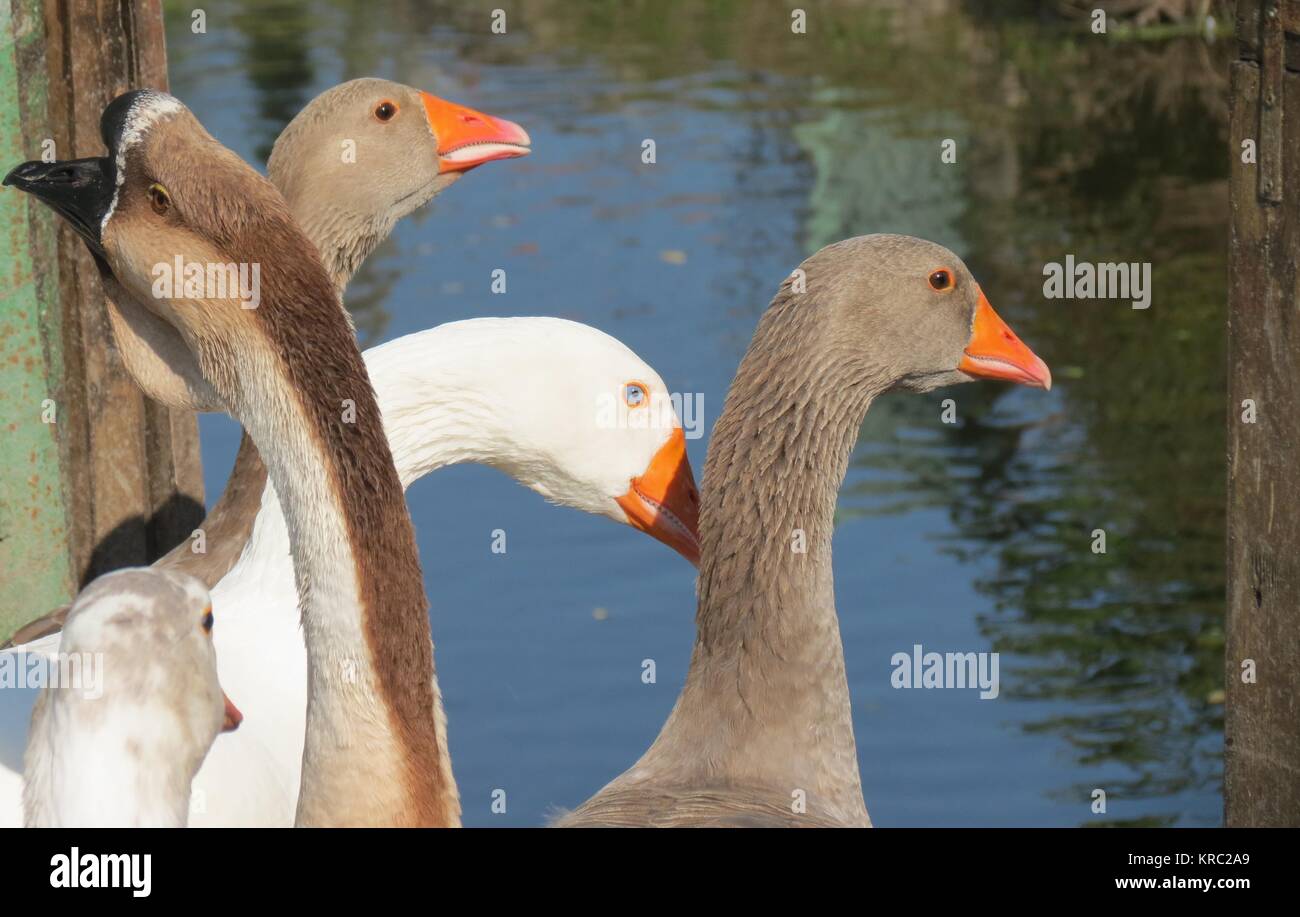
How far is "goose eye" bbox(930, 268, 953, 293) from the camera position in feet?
14.9

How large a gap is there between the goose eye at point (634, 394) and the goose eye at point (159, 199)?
144 cm

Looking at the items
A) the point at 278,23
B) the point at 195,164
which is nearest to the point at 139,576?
the point at 195,164

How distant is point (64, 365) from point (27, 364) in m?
0.11

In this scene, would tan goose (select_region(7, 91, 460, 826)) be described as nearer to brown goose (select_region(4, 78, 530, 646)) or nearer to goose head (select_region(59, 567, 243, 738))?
goose head (select_region(59, 567, 243, 738))

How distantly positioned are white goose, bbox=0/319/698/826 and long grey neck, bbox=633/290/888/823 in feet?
0.60

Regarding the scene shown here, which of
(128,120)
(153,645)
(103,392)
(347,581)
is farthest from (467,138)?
(153,645)

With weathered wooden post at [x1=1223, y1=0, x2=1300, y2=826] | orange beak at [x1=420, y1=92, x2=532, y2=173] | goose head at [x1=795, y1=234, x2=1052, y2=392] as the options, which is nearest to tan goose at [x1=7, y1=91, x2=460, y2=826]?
goose head at [x1=795, y1=234, x2=1052, y2=392]

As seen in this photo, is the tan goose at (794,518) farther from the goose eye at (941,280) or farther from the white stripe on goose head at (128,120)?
the white stripe on goose head at (128,120)

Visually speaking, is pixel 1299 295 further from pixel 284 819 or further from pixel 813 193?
pixel 813 193

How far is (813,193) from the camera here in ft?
47.9

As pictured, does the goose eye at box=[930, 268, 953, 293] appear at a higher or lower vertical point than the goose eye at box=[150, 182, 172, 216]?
higher

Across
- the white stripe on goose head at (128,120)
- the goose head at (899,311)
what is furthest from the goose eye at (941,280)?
the white stripe on goose head at (128,120)

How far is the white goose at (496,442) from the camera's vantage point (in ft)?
13.6

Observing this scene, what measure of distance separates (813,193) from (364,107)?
970cm
